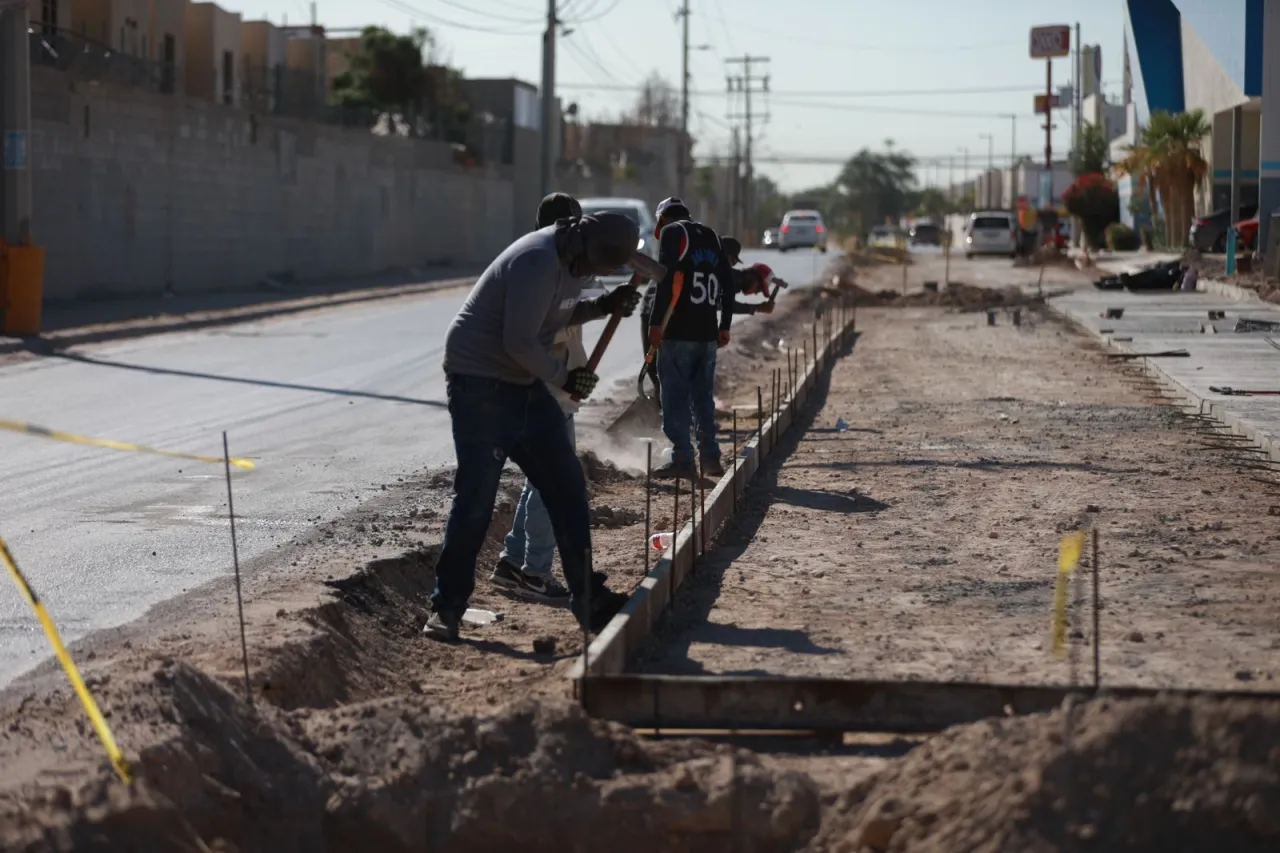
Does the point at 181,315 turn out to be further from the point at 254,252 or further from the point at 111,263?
the point at 254,252

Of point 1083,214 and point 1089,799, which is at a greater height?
point 1083,214

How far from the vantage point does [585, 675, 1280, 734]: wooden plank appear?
17.1 feet

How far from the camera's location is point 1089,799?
13.2 feet

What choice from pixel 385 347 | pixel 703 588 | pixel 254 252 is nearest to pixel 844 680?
pixel 703 588

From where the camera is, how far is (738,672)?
6.04 metres

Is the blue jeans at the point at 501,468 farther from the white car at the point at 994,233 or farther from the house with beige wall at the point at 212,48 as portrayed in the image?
the white car at the point at 994,233

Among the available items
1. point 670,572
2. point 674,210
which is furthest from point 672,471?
point 670,572

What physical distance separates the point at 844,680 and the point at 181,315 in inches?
882

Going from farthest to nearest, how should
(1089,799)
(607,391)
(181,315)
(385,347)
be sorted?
(181,315) < (385,347) < (607,391) < (1089,799)

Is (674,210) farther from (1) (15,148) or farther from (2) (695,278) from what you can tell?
(1) (15,148)

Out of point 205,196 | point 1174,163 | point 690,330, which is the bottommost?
point 690,330

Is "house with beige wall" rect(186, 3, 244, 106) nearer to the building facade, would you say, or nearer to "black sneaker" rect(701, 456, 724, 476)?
the building facade

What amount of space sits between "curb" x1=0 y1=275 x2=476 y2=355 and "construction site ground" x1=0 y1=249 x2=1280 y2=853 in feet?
38.0

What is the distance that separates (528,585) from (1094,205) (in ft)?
177
